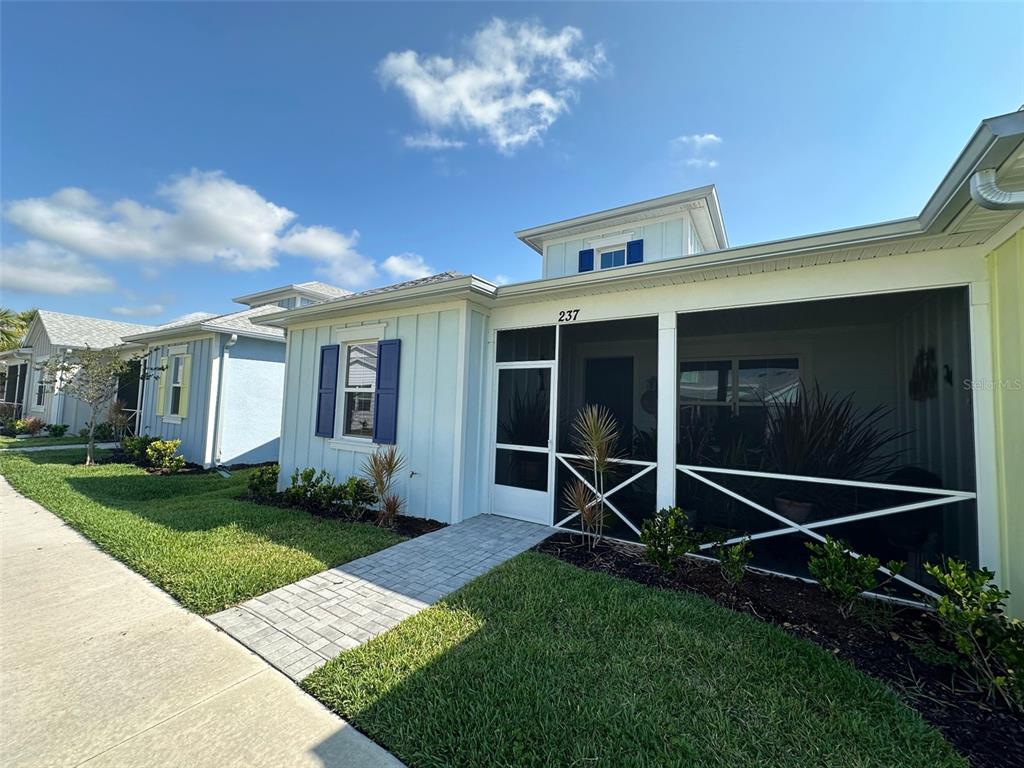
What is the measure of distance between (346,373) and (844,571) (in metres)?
6.71

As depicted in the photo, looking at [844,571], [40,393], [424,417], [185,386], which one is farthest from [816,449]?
[40,393]

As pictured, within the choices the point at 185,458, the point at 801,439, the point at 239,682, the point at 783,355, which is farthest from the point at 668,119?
the point at 185,458

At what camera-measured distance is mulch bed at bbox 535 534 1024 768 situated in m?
2.05

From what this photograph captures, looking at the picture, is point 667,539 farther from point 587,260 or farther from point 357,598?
point 587,260

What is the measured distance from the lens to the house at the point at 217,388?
9.09m

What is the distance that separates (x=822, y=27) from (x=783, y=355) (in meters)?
4.43

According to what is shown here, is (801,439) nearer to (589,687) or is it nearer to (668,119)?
(589,687)

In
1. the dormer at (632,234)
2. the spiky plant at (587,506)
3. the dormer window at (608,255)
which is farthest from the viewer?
the dormer window at (608,255)

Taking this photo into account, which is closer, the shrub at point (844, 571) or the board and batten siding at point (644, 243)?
the shrub at point (844, 571)

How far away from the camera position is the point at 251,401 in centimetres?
972

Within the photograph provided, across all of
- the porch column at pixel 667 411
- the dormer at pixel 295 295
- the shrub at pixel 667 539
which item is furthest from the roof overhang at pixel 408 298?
the dormer at pixel 295 295

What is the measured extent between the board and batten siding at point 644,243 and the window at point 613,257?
0.18 meters

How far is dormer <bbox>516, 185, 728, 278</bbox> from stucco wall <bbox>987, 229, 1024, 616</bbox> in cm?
486

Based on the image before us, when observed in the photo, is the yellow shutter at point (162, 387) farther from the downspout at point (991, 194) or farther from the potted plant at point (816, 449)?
the downspout at point (991, 194)
